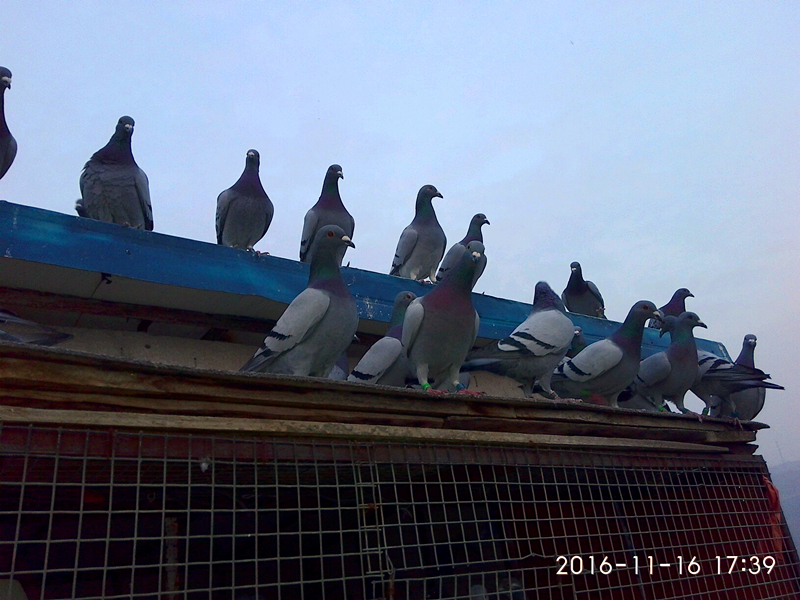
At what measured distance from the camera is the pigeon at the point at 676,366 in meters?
6.20

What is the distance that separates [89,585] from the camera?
3664mm

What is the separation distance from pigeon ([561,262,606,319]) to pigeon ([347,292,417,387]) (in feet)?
15.1

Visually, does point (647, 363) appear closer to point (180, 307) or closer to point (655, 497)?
point (655, 497)

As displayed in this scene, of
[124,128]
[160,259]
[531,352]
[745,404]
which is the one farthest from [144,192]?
[745,404]

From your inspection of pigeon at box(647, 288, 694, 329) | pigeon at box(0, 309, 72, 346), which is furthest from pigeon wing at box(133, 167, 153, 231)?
pigeon at box(647, 288, 694, 329)

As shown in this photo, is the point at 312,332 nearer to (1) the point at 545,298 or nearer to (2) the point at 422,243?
(1) the point at 545,298

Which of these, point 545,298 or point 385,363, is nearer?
point 385,363

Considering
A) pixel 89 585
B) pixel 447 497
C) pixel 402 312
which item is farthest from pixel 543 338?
pixel 89 585

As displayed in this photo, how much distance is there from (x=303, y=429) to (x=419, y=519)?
6.99 ft

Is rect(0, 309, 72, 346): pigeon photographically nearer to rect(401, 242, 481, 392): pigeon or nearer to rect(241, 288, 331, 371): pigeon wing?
rect(241, 288, 331, 371): pigeon wing

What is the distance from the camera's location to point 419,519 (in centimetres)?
420

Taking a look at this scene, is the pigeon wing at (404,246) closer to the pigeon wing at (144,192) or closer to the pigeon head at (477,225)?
the pigeon head at (477,225)

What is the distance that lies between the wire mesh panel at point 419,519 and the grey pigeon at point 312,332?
927mm

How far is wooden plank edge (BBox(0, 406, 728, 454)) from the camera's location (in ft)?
6.45
